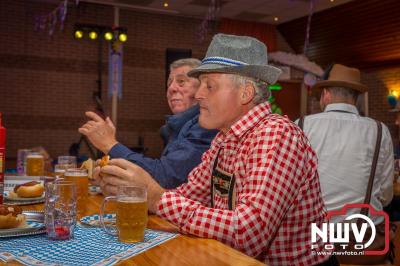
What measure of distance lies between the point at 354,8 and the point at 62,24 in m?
6.18

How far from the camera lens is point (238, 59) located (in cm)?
160

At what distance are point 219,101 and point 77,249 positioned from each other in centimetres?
74

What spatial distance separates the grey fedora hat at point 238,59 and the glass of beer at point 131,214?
0.55 m

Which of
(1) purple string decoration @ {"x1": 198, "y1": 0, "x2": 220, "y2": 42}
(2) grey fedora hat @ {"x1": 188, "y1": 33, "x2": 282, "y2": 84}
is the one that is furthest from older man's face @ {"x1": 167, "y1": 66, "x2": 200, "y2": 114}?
(1) purple string decoration @ {"x1": 198, "y1": 0, "x2": 220, "y2": 42}

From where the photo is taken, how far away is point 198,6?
983 centimetres

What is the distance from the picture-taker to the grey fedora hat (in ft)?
5.24

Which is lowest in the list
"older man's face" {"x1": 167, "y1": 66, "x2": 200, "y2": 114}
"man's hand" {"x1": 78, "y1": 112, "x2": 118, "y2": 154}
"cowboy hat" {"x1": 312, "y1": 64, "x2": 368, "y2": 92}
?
"man's hand" {"x1": 78, "y1": 112, "x2": 118, "y2": 154}

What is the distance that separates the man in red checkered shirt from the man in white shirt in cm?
104

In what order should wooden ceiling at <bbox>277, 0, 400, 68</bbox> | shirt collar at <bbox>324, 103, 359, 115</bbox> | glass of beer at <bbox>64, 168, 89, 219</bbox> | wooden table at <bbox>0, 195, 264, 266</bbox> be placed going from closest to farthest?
wooden table at <bbox>0, 195, 264, 266</bbox> < glass of beer at <bbox>64, 168, 89, 219</bbox> < shirt collar at <bbox>324, 103, 359, 115</bbox> < wooden ceiling at <bbox>277, 0, 400, 68</bbox>

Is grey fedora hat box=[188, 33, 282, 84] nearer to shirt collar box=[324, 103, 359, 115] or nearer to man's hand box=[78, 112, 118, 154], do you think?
man's hand box=[78, 112, 118, 154]

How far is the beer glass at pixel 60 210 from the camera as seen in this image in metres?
1.29

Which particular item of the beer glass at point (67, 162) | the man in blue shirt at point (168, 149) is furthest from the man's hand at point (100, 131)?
the beer glass at point (67, 162)

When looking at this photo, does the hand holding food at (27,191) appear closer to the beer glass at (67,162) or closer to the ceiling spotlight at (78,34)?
Answer: the beer glass at (67,162)

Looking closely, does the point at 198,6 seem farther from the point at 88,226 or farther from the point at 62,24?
the point at 88,226
